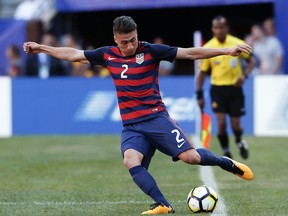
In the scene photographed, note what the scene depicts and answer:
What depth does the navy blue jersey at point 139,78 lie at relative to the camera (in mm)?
9000

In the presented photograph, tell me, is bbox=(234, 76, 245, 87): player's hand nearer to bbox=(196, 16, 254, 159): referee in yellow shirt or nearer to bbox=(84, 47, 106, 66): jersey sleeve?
bbox=(196, 16, 254, 159): referee in yellow shirt

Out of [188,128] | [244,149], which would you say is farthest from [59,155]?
[188,128]

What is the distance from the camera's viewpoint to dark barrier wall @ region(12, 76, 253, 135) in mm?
20219

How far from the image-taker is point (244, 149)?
1464 centimetres

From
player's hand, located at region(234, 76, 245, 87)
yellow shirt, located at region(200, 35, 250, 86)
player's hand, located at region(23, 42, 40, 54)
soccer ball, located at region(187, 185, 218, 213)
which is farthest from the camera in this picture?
yellow shirt, located at region(200, 35, 250, 86)

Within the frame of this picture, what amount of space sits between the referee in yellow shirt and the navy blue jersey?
203 inches

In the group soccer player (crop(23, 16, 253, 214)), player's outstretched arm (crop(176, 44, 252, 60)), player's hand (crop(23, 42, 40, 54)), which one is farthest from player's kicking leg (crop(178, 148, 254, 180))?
player's hand (crop(23, 42, 40, 54))

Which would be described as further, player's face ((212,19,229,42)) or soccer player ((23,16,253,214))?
player's face ((212,19,229,42))

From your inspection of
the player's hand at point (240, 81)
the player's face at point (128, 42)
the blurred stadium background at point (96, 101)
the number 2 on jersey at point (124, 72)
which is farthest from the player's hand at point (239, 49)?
→ the blurred stadium background at point (96, 101)

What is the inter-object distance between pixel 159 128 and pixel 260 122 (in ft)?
36.2

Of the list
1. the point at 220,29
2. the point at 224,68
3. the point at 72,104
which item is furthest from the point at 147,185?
the point at 72,104

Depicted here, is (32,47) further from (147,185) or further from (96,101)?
(96,101)

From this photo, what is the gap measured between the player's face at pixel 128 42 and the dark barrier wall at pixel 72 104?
1125 cm

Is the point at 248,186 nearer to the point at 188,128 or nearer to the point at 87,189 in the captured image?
the point at 87,189
